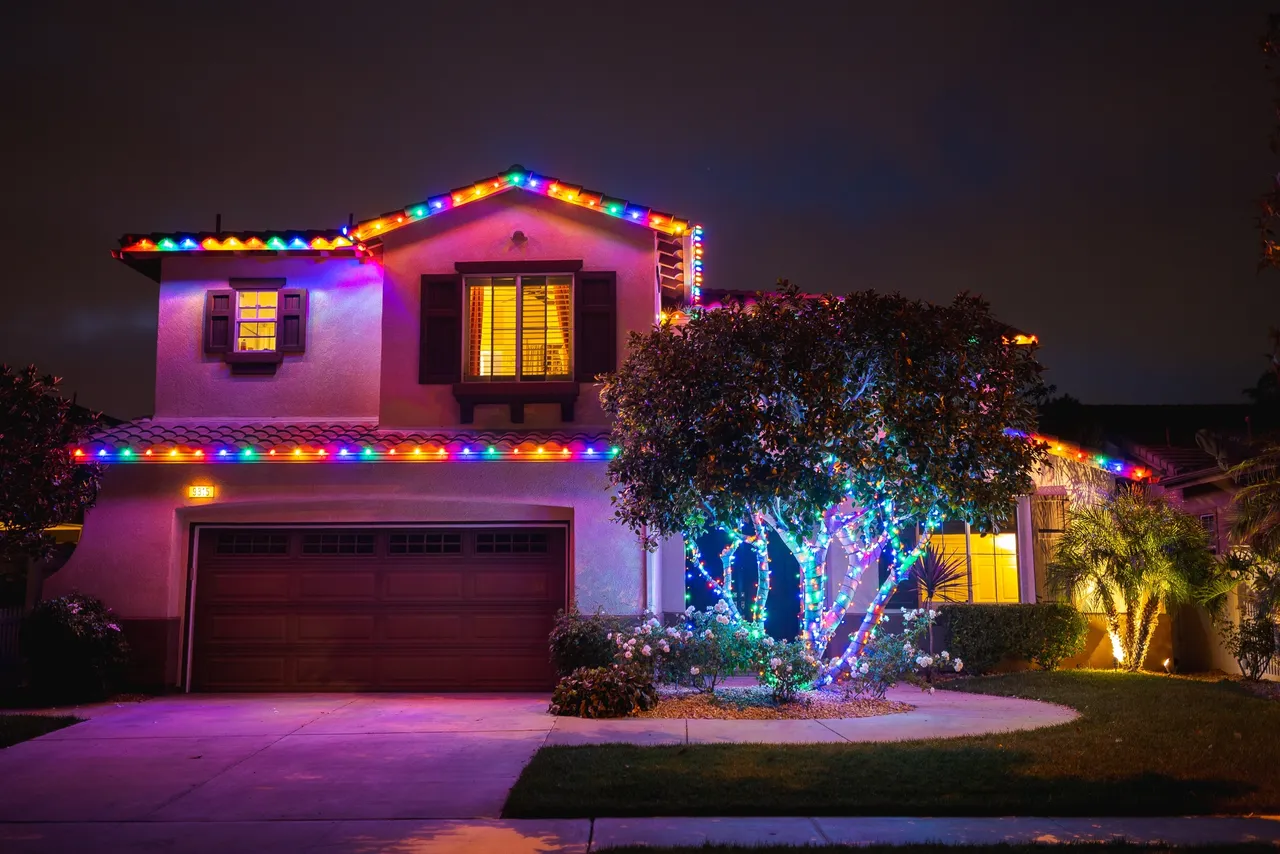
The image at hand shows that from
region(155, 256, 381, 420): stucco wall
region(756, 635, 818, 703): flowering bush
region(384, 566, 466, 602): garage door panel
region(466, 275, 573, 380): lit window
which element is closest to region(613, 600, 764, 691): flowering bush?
region(756, 635, 818, 703): flowering bush

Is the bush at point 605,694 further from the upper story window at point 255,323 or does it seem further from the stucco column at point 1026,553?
the upper story window at point 255,323

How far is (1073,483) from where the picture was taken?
53.0 feet

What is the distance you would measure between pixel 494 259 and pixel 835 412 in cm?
670

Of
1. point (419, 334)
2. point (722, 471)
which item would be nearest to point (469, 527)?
point (419, 334)

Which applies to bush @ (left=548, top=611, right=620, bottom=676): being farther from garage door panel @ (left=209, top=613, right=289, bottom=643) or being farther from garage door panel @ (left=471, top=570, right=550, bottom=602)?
garage door panel @ (left=209, top=613, right=289, bottom=643)

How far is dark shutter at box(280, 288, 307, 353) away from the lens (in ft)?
53.1

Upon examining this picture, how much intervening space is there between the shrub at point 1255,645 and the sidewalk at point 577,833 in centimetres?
693

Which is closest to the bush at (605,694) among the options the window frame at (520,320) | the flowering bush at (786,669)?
the flowering bush at (786,669)

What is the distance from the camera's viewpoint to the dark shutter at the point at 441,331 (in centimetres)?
1544

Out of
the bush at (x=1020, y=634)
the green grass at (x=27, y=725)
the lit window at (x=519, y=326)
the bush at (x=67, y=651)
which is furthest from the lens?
the lit window at (x=519, y=326)

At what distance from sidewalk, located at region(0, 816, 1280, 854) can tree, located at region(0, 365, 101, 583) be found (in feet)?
19.7

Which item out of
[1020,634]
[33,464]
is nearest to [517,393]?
[33,464]

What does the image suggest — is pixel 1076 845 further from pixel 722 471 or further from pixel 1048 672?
pixel 1048 672

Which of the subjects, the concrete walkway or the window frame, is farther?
the window frame
